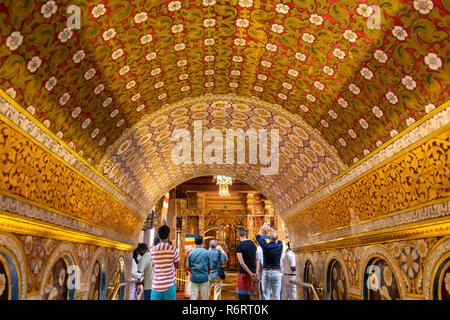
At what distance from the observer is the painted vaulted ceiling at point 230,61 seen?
151 inches

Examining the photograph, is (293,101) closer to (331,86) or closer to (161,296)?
(331,86)

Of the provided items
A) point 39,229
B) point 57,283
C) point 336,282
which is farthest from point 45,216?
point 336,282

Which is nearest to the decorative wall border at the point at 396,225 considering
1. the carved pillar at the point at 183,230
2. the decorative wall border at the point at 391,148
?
the decorative wall border at the point at 391,148

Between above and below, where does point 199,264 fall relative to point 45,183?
below

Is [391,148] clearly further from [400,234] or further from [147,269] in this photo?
[147,269]

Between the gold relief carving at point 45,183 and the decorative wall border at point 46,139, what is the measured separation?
71 mm

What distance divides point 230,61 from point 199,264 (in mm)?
3617

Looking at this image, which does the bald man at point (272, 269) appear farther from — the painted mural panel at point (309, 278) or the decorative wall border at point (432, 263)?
the decorative wall border at point (432, 263)

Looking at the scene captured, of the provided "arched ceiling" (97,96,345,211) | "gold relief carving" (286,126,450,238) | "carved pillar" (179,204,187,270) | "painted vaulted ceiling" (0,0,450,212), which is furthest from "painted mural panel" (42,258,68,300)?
"carved pillar" (179,204,187,270)

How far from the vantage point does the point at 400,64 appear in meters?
4.37

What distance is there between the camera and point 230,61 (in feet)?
21.0
